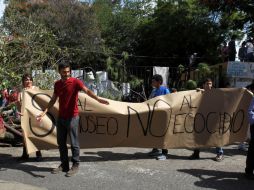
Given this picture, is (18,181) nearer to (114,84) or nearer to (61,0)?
(114,84)

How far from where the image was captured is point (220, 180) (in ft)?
23.6

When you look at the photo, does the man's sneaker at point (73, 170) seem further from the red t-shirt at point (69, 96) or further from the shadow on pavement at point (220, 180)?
the shadow on pavement at point (220, 180)

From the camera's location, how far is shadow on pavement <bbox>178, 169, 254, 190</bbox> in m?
6.90

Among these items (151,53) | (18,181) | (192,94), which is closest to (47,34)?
(192,94)

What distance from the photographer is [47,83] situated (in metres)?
11.4

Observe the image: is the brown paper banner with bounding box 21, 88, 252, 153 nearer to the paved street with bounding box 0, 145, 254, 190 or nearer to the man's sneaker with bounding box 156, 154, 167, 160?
the man's sneaker with bounding box 156, 154, 167, 160

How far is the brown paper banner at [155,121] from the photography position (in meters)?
8.38

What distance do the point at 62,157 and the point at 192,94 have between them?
285 centimetres

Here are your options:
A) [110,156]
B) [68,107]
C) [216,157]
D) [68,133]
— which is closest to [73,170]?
[68,133]

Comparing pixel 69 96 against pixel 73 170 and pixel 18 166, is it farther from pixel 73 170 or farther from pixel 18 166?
pixel 18 166

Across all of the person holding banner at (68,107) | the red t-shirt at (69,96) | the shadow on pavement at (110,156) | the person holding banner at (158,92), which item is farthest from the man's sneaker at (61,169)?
the person holding banner at (158,92)

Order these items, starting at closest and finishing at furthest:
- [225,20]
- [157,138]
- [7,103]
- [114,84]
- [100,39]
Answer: [157,138] → [7,103] → [114,84] → [225,20] → [100,39]

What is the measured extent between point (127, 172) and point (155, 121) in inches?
55.4

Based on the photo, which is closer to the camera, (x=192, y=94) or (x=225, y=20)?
(x=192, y=94)
